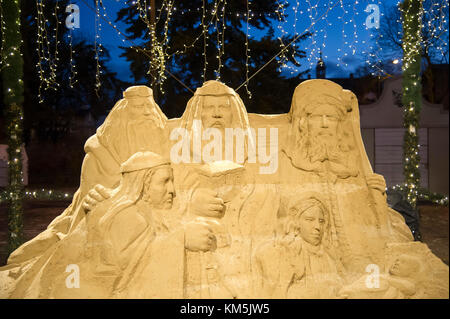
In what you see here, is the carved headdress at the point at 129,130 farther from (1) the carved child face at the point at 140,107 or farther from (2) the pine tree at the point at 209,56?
(2) the pine tree at the point at 209,56

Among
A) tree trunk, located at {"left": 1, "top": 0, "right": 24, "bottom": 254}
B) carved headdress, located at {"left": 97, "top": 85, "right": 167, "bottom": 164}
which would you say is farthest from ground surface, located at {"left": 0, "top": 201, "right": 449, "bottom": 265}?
carved headdress, located at {"left": 97, "top": 85, "right": 167, "bottom": 164}

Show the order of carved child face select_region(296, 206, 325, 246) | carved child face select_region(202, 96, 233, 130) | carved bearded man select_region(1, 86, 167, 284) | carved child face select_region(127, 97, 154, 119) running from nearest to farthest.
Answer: carved child face select_region(296, 206, 325, 246)
carved child face select_region(202, 96, 233, 130)
carved bearded man select_region(1, 86, 167, 284)
carved child face select_region(127, 97, 154, 119)

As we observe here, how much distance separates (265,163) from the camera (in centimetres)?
419

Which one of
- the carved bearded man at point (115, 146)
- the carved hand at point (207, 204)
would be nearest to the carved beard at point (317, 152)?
the carved hand at point (207, 204)

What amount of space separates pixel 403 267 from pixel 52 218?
6.44m

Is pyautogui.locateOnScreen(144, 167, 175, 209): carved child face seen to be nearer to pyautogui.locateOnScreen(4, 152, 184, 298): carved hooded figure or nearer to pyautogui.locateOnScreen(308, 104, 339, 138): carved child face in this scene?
pyautogui.locateOnScreen(4, 152, 184, 298): carved hooded figure

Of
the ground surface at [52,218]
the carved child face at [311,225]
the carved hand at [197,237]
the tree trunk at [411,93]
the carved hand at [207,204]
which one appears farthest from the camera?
the tree trunk at [411,93]

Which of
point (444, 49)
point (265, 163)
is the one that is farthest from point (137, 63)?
point (444, 49)

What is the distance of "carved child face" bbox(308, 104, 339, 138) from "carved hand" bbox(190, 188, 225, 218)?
1.21m

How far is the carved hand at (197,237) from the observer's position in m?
3.46

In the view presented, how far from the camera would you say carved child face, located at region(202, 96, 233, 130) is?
4246 mm

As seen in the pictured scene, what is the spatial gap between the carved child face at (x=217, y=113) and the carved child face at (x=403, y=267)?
2.10 metres

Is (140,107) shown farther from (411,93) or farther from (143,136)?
(411,93)
